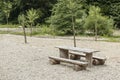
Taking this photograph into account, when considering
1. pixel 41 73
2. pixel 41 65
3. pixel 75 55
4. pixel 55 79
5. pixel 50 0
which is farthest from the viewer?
pixel 50 0

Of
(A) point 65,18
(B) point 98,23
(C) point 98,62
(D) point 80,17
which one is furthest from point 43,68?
(D) point 80,17

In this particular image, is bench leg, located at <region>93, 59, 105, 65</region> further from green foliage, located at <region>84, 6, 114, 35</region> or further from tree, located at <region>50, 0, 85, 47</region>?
tree, located at <region>50, 0, 85, 47</region>

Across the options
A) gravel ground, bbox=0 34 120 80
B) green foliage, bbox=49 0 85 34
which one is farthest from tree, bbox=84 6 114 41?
gravel ground, bbox=0 34 120 80

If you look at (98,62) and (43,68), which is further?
(98,62)

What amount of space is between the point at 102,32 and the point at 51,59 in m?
8.64

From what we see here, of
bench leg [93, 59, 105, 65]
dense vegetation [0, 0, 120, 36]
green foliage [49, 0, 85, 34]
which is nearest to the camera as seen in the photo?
Answer: bench leg [93, 59, 105, 65]

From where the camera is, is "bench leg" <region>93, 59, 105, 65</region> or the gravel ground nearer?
the gravel ground

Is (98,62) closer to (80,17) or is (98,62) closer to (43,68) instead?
(43,68)

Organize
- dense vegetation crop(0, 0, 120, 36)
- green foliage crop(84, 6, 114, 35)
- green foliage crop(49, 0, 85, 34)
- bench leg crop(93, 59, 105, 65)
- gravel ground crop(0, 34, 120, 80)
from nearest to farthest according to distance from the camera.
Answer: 1. gravel ground crop(0, 34, 120, 80)
2. bench leg crop(93, 59, 105, 65)
3. green foliage crop(84, 6, 114, 35)
4. dense vegetation crop(0, 0, 120, 36)
5. green foliage crop(49, 0, 85, 34)

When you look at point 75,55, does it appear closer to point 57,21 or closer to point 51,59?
point 51,59

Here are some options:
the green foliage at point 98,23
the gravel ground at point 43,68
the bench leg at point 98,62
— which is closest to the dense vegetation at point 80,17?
the green foliage at point 98,23

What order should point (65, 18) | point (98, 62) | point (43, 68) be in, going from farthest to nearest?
point (65, 18)
point (98, 62)
point (43, 68)

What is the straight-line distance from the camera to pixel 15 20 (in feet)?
93.7

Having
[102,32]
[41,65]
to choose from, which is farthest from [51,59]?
[102,32]
